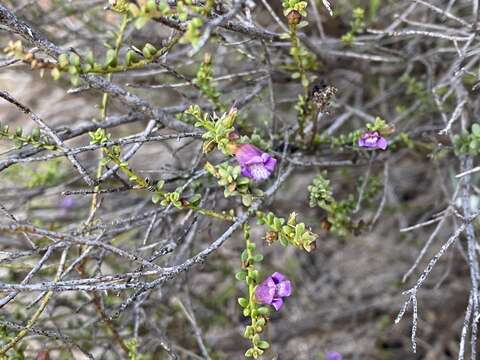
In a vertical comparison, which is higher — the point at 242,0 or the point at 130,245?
the point at 242,0

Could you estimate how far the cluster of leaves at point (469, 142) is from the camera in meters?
1.28

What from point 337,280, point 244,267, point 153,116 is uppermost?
point 153,116

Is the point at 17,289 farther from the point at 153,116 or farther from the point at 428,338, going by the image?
the point at 428,338

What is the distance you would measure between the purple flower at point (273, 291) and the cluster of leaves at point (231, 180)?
15cm

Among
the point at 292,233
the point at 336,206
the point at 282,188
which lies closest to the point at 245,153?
the point at 292,233

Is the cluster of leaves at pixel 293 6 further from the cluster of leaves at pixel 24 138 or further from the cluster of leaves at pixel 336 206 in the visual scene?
the cluster of leaves at pixel 24 138

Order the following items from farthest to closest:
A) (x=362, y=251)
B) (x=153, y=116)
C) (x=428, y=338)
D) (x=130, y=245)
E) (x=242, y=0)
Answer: (x=362, y=251) < (x=428, y=338) < (x=130, y=245) < (x=153, y=116) < (x=242, y=0)

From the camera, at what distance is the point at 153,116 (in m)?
1.29

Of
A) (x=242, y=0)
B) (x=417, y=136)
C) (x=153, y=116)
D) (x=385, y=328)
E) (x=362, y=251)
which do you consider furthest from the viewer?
(x=362, y=251)

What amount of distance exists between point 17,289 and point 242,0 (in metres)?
0.57

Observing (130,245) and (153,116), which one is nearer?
(153,116)

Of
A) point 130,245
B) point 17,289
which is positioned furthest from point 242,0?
point 130,245

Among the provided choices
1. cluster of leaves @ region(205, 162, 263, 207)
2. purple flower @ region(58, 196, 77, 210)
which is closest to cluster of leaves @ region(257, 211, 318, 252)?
cluster of leaves @ region(205, 162, 263, 207)

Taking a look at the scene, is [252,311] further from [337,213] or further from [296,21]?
[296,21]
